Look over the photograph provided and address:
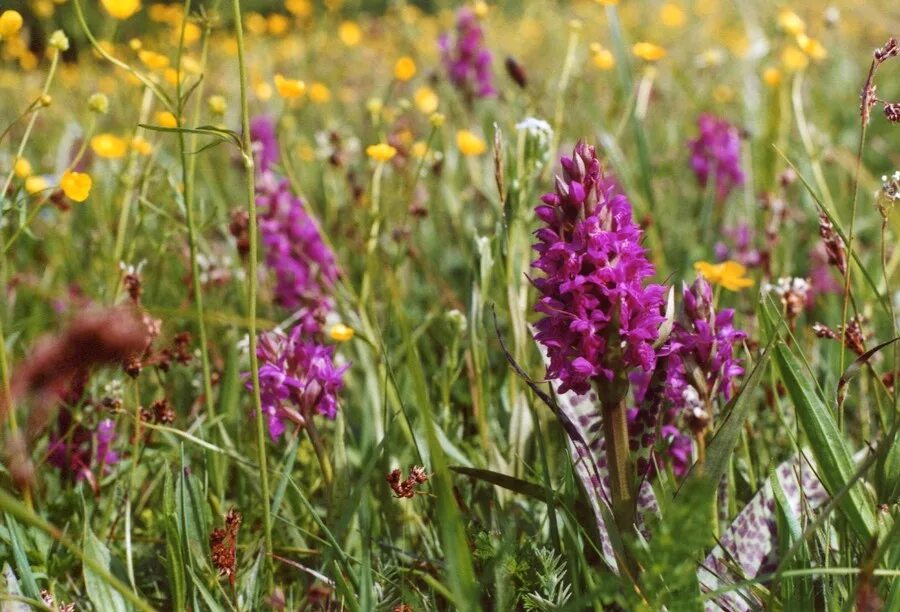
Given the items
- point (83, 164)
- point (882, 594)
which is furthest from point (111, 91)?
point (882, 594)

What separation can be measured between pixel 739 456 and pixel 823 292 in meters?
0.84

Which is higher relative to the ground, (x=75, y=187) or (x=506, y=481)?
(x=75, y=187)

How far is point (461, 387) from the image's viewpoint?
1771mm

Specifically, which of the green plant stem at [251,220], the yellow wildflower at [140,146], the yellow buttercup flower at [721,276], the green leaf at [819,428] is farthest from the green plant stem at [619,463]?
the yellow wildflower at [140,146]

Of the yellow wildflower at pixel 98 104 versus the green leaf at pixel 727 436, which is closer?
the green leaf at pixel 727 436

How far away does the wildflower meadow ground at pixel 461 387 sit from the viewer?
3.09 ft

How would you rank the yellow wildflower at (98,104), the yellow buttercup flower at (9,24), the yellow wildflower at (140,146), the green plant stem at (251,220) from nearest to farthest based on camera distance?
the green plant stem at (251,220), the yellow buttercup flower at (9,24), the yellow wildflower at (98,104), the yellow wildflower at (140,146)

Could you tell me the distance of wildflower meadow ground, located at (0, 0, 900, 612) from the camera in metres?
0.94

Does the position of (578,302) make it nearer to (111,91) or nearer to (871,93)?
(871,93)

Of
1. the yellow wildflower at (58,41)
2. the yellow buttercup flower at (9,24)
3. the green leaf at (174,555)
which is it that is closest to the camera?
the green leaf at (174,555)

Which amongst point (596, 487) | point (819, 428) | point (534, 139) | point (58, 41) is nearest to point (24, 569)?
point (596, 487)

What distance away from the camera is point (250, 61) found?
513cm

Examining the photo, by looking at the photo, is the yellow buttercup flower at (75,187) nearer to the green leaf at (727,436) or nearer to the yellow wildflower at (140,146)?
the yellow wildflower at (140,146)

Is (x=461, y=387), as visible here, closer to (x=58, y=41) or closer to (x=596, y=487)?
(x=596, y=487)
